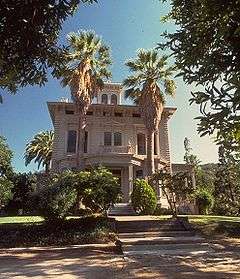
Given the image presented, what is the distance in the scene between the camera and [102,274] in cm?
812

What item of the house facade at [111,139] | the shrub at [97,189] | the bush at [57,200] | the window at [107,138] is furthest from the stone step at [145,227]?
the window at [107,138]

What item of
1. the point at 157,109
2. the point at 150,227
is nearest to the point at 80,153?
the point at 157,109

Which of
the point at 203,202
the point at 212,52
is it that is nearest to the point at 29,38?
the point at 212,52

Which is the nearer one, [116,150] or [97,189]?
[97,189]

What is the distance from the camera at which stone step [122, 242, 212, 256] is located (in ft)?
35.6

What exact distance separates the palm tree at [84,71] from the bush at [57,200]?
10.4 metres

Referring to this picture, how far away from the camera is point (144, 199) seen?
75.2 ft

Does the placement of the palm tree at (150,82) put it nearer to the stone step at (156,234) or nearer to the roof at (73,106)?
the roof at (73,106)

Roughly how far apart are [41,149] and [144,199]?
1050 inches

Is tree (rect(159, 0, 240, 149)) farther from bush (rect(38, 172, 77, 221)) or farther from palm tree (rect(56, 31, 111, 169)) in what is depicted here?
palm tree (rect(56, 31, 111, 169))

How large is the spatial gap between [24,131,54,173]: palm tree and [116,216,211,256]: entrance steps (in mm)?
31674

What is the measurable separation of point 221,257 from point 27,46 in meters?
7.88

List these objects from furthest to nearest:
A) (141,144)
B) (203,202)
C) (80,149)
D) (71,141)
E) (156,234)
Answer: (141,144), (71,141), (203,202), (80,149), (156,234)

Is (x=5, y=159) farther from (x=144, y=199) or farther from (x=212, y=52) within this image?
(x=212, y=52)
